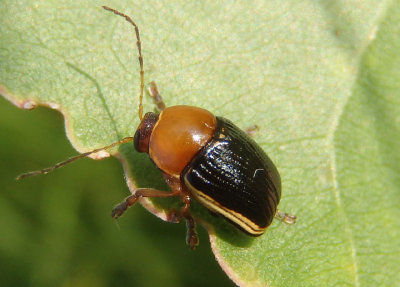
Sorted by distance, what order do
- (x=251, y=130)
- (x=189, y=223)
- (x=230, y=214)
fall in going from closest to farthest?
(x=230, y=214)
(x=189, y=223)
(x=251, y=130)

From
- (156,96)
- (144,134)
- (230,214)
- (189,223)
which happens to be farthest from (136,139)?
(230,214)

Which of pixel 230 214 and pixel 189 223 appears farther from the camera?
pixel 189 223

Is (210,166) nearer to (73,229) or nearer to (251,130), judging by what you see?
(251,130)

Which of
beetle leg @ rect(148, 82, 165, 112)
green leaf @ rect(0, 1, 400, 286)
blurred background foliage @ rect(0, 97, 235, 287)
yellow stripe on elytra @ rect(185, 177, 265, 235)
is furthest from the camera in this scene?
blurred background foliage @ rect(0, 97, 235, 287)

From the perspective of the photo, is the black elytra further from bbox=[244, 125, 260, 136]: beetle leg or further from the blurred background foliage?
the blurred background foliage

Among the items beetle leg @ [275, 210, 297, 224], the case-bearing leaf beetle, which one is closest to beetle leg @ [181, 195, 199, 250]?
the case-bearing leaf beetle

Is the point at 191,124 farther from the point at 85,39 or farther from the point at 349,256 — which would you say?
the point at 349,256

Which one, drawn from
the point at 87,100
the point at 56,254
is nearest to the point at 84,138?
the point at 87,100
